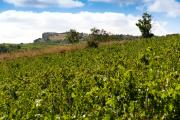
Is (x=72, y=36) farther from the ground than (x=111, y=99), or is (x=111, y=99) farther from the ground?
(x=111, y=99)

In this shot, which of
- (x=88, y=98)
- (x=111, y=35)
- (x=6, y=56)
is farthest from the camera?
(x=111, y=35)

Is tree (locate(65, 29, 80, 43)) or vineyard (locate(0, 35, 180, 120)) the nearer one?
vineyard (locate(0, 35, 180, 120))

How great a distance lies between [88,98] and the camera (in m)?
11.4

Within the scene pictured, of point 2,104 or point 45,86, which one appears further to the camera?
point 45,86

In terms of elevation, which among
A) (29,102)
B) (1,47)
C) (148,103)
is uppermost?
(148,103)

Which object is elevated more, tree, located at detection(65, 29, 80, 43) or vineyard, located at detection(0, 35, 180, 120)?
vineyard, located at detection(0, 35, 180, 120)

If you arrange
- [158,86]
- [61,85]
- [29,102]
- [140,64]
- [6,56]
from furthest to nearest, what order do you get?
[6,56] < [140,64] < [61,85] < [29,102] < [158,86]

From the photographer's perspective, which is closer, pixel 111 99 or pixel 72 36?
pixel 111 99

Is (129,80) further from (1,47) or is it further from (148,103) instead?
(1,47)

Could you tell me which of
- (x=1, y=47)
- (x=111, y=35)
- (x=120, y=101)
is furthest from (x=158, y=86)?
(x=1, y=47)

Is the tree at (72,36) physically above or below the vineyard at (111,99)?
below

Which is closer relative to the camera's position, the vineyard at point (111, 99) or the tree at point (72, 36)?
the vineyard at point (111, 99)

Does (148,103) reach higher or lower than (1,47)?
higher

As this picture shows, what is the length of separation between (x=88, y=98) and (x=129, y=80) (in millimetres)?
1280
